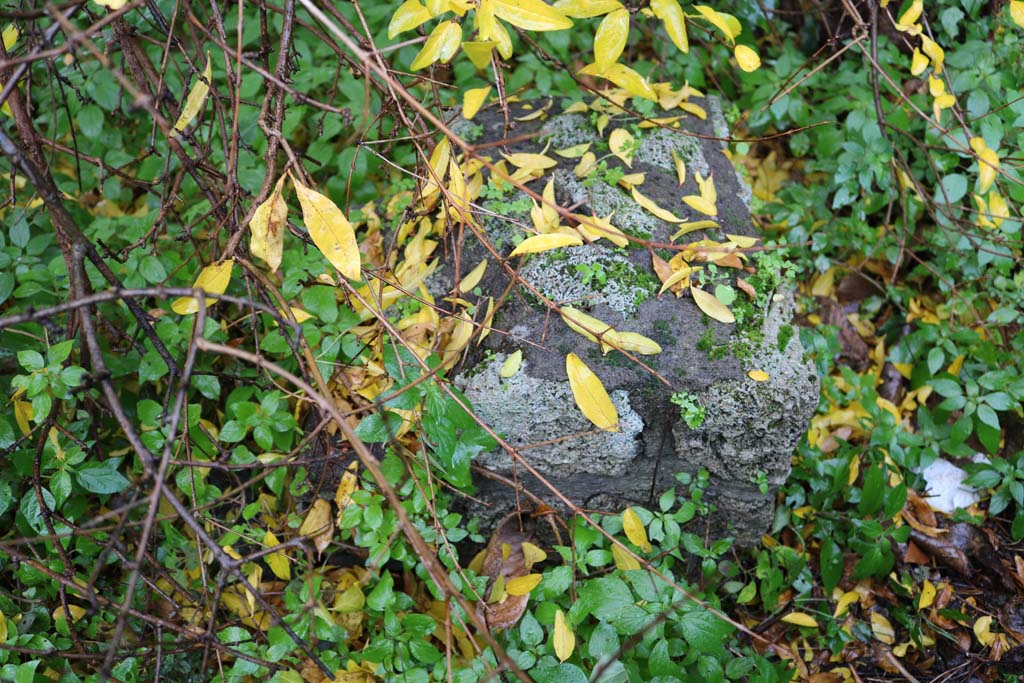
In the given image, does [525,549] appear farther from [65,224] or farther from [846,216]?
[846,216]

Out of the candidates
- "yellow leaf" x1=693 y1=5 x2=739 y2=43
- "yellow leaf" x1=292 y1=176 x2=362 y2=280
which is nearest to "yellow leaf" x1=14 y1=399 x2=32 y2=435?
"yellow leaf" x1=292 y1=176 x2=362 y2=280

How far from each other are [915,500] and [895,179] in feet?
3.76

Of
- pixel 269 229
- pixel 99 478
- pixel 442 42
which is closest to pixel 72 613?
pixel 99 478

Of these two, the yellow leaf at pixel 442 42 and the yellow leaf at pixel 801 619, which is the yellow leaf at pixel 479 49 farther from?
the yellow leaf at pixel 801 619

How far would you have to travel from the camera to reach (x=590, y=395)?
1.68 metres

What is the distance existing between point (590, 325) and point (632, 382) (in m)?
0.18

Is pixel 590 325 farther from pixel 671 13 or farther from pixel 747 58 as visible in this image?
pixel 747 58

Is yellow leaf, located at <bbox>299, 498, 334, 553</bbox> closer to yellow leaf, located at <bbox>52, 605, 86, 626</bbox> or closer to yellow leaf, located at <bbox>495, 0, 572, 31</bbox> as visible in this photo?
yellow leaf, located at <bbox>52, 605, 86, 626</bbox>

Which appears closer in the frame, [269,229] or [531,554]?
[269,229]

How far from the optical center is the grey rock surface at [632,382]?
73.1 inches

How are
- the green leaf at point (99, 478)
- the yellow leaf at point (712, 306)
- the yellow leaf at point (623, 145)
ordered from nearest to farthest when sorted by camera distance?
the green leaf at point (99, 478) < the yellow leaf at point (712, 306) < the yellow leaf at point (623, 145)

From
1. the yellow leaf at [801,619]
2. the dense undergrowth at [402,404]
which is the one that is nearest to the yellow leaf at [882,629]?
the dense undergrowth at [402,404]

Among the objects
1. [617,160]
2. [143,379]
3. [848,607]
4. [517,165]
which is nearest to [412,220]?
[517,165]

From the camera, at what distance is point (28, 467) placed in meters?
1.83
